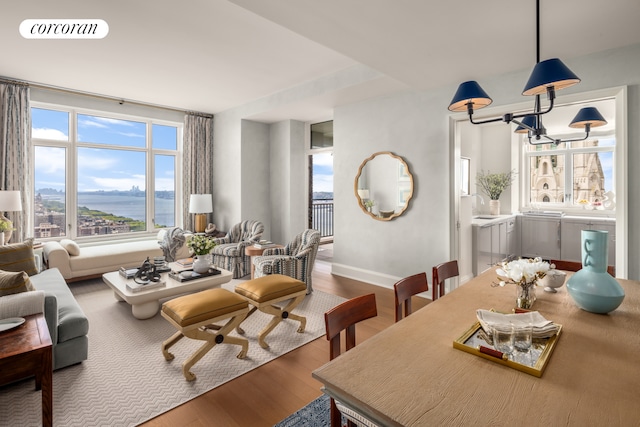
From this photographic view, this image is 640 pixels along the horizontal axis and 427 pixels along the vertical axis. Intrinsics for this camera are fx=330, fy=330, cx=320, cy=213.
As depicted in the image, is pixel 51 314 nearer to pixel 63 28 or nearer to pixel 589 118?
pixel 63 28

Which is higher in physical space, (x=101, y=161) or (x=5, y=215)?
(x=101, y=161)

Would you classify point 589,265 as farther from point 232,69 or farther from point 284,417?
point 232,69

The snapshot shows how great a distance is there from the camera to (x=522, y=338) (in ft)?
3.97

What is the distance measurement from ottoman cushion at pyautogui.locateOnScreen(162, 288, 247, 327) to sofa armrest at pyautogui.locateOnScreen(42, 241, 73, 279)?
2.74m

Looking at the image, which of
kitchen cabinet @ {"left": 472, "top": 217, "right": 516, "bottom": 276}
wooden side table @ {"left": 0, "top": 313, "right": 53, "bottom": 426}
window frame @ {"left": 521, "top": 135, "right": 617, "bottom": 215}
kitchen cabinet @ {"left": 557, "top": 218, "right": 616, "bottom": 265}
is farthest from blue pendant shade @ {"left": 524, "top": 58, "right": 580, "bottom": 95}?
kitchen cabinet @ {"left": 557, "top": 218, "right": 616, "bottom": 265}

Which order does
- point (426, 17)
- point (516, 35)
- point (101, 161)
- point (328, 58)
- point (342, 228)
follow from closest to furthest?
point (426, 17) < point (516, 35) < point (328, 58) < point (342, 228) < point (101, 161)

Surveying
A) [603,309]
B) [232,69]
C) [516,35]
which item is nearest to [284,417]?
[603,309]

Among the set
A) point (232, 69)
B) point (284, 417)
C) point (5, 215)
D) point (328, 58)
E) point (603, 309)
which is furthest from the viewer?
point (5, 215)

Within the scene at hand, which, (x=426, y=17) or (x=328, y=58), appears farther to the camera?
(x=328, y=58)

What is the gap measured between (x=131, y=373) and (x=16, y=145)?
403 cm

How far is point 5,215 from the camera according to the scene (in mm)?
4406

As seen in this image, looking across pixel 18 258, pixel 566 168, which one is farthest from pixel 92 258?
pixel 566 168

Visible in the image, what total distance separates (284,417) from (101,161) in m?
5.34

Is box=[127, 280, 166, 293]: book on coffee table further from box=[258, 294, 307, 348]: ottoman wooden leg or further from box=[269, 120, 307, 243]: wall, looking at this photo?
box=[269, 120, 307, 243]: wall
